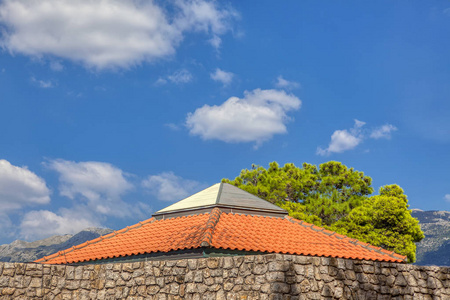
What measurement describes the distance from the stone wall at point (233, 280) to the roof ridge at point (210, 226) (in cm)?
318

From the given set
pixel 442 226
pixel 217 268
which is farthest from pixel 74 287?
pixel 442 226

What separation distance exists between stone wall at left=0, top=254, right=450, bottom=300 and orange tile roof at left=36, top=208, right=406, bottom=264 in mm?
3230

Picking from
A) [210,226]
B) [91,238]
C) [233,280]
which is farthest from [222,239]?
[91,238]

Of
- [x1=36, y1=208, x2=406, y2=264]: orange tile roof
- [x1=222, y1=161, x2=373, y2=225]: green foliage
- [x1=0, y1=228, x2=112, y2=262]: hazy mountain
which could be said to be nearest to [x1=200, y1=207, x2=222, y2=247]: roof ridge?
[x1=36, y1=208, x2=406, y2=264]: orange tile roof

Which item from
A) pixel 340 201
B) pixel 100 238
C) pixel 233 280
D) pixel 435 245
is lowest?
pixel 233 280

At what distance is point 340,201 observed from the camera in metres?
31.9

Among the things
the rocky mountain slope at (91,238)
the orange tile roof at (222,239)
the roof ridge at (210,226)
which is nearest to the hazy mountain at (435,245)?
the rocky mountain slope at (91,238)

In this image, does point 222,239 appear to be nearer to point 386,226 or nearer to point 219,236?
point 219,236

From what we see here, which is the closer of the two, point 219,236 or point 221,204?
point 219,236

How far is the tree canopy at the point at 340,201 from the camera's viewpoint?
2602cm

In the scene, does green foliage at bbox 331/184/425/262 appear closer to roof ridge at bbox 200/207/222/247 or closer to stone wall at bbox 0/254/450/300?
roof ridge at bbox 200/207/222/247

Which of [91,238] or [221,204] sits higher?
[91,238]

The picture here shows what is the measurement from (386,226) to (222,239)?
16557mm

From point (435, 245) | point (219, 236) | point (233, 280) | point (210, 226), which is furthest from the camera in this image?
point (435, 245)
